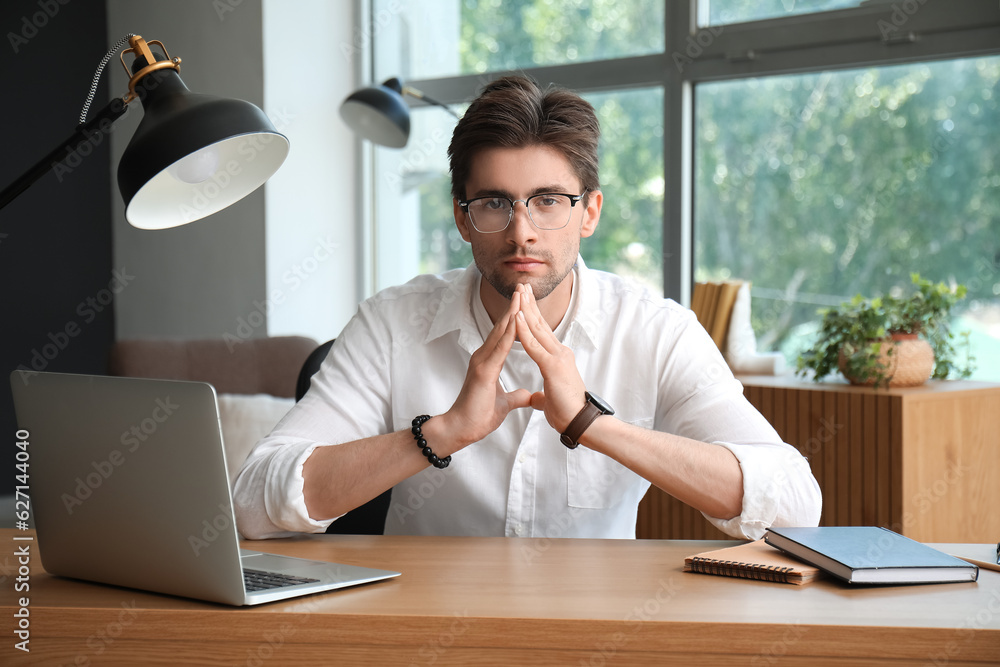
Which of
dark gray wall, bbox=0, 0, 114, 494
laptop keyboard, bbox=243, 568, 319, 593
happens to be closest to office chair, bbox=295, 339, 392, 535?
laptop keyboard, bbox=243, 568, 319, 593

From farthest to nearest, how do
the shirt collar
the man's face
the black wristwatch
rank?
the shirt collar, the man's face, the black wristwatch

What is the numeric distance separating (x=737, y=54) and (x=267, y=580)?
2748 mm

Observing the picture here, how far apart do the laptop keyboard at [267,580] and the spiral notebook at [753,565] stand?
498 mm

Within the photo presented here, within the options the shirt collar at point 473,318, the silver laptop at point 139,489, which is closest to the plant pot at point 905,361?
the shirt collar at point 473,318

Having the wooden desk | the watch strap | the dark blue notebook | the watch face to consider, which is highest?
the watch face

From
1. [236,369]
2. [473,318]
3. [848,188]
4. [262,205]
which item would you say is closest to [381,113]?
[262,205]

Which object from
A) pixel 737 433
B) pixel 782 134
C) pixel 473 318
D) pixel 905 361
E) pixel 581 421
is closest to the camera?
pixel 581 421

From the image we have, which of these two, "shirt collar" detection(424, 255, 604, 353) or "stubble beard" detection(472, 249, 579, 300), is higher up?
"stubble beard" detection(472, 249, 579, 300)

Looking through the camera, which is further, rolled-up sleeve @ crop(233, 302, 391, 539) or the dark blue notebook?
rolled-up sleeve @ crop(233, 302, 391, 539)

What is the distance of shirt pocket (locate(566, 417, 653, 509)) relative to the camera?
1.68 m

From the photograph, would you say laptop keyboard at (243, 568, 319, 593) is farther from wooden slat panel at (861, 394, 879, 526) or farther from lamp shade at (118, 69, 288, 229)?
wooden slat panel at (861, 394, 879, 526)

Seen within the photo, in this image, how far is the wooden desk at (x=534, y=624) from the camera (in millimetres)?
957

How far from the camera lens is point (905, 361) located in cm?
246

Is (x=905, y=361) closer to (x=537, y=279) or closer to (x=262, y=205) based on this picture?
(x=537, y=279)
